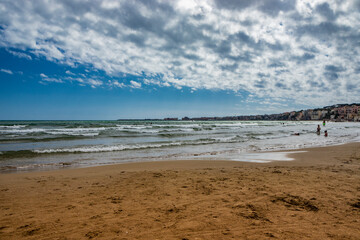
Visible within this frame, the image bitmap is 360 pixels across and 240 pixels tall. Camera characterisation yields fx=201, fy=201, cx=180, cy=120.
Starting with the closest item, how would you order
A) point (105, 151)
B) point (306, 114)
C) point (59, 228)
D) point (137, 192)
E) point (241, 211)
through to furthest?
1. point (59, 228)
2. point (241, 211)
3. point (137, 192)
4. point (105, 151)
5. point (306, 114)

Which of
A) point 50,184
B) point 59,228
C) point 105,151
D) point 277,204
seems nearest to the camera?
point 59,228

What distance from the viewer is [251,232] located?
3107 mm

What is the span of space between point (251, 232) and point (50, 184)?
5.92 meters

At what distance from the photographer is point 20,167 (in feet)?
29.9

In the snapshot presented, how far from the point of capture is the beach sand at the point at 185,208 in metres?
3.15

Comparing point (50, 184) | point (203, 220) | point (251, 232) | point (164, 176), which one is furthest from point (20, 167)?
point (251, 232)

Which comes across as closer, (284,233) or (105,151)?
(284,233)

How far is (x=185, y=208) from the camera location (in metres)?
4.04

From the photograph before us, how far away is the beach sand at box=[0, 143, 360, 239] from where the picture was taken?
124 inches

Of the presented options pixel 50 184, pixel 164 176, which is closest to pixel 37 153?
pixel 50 184

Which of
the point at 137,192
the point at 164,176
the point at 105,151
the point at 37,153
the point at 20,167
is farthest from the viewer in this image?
the point at 105,151

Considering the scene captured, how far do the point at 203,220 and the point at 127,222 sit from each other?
1.32 meters

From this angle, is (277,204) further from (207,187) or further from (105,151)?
(105,151)

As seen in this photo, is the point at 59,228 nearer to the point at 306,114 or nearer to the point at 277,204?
the point at 277,204
